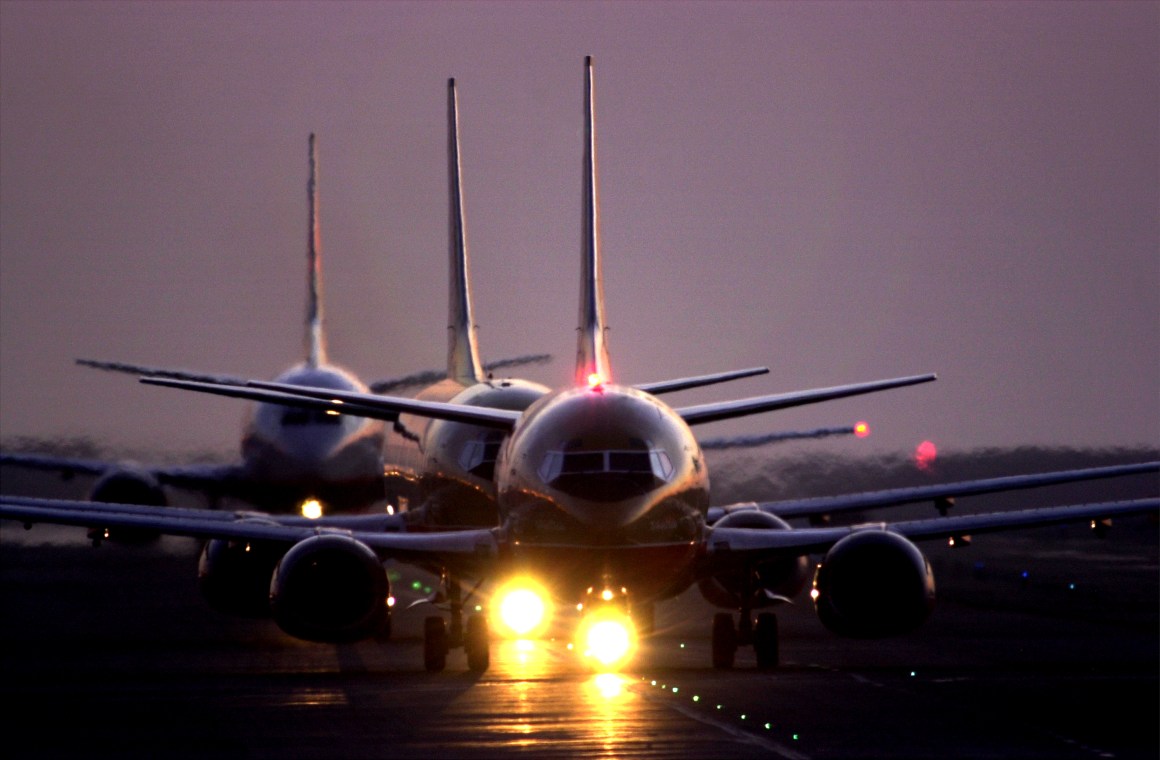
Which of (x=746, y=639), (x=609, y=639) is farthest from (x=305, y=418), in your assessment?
(x=746, y=639)

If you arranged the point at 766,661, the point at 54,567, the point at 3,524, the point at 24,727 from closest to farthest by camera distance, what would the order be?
the point at 24,727
the point at 766,661
the point at 3,524
the point at 54,567

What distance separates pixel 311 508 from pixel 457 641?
21.1 meters

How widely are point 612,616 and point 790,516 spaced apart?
6.98m

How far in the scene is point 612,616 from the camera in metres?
27.1

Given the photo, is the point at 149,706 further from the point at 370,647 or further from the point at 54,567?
the point at 54,567

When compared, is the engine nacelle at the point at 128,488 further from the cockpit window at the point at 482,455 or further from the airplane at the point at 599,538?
the airplane at the point at 599,538

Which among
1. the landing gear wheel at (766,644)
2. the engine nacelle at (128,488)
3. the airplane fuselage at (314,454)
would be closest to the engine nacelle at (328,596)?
the landing gear wheel at (766,644)

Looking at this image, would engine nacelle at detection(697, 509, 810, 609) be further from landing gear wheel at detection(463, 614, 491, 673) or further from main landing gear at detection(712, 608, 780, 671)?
landing gear wheel at detection(463, 614, 491, 673)

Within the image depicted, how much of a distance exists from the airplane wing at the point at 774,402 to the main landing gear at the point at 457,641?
410cm

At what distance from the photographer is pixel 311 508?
4866 centimetres

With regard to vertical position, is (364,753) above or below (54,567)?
below

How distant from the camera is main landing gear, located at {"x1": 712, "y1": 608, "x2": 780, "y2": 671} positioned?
1062 inches

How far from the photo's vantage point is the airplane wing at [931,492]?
99.6 ft

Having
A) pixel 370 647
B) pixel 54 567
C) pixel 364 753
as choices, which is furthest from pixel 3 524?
pixel 364 753
